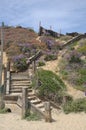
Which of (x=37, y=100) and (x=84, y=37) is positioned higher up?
(x=84, y=37)

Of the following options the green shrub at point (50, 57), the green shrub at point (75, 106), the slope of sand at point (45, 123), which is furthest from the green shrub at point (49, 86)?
the green shrub at point (50, 57)

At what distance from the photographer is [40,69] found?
88.5 feet

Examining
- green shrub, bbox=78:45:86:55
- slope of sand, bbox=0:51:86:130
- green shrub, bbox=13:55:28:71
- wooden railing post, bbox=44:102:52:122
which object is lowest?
slope of sand, bbox=0:51:86:130

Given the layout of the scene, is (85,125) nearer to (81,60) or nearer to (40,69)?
(40,69)

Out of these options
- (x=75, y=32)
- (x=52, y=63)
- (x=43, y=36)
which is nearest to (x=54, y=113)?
(x=52, y=63)

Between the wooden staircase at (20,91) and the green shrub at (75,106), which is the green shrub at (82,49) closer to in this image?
the wooden staircase at (20,91)

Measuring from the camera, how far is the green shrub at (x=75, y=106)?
22123mm

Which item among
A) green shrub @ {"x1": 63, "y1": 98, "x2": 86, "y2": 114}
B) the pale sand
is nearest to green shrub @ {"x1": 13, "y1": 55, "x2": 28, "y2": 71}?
green shrub @ {"x1": 63, "y1": 98, "x2": 86, "y2": 114}

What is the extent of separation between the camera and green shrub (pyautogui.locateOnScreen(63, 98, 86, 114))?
871 inches

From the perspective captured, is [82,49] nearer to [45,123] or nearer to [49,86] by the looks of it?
[49,86]

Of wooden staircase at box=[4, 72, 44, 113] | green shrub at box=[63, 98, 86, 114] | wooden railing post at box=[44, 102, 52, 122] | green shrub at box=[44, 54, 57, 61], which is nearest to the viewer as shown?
wooden railing post at box=[44, 102, 52, 122]

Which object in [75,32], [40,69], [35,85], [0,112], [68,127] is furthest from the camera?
[75,32]

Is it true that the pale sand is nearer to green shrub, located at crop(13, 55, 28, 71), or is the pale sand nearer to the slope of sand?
the slope of sand

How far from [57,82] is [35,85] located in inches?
64.6
